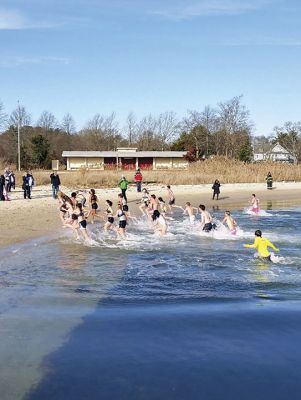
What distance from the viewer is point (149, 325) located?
8.20m

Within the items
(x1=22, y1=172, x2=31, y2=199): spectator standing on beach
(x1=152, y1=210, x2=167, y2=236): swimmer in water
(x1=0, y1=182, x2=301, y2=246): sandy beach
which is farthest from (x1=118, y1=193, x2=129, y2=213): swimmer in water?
(x1=22, y1=172, x2=31, y2=199): spectator standing on beach

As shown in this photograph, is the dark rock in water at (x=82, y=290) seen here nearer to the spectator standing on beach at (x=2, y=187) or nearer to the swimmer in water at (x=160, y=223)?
the swimmer in water at (x=160, y=223)

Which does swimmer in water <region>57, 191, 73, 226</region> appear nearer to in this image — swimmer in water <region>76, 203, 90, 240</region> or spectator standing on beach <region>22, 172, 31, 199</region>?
swimmer in water <region>76, 203, 90, 240</region>

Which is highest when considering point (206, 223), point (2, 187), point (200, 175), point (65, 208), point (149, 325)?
point (200, 175)

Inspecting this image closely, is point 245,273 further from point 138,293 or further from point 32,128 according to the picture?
point 32,128

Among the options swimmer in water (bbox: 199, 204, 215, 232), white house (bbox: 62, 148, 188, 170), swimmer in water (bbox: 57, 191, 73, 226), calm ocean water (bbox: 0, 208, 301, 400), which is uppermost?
white house (bbox: 62, 148, 188, 170)

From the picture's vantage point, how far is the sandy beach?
739 inches

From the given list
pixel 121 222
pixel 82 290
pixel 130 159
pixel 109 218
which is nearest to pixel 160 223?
pixel 121 222

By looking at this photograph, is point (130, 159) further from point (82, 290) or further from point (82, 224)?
point (82, 290)

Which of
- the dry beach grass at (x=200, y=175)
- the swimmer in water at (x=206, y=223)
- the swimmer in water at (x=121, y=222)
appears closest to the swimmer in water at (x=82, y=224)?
the swimmer in water at (x=121, y=222)

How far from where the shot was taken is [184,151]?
74.2m

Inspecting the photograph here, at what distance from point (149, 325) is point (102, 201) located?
21.4 metres

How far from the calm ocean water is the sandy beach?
154 inches

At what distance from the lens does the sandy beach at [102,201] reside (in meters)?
18.8
